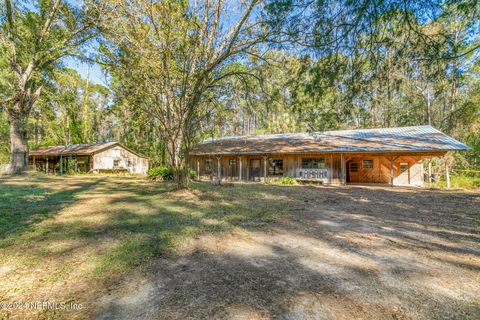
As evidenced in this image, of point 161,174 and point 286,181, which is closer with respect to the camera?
point 286,181

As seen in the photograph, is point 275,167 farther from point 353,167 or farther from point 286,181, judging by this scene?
point 353,167

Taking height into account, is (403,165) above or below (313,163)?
below

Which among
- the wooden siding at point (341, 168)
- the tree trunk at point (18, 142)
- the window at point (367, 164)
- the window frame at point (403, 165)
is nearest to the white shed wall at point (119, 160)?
the tree trunk at point (18, 142)

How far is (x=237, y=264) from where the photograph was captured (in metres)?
3.62

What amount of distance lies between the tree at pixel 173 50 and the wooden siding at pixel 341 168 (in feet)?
32.3

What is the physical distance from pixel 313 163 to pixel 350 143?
2885 millimetres

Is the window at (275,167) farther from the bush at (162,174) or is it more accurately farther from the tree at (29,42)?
the tree at (29,42)

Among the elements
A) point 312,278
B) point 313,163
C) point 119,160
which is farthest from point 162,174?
point 312,278

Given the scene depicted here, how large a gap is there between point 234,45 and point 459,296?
31.8 ft

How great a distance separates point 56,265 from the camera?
3.48 m

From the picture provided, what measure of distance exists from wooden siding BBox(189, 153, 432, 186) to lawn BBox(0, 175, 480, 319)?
1002cm

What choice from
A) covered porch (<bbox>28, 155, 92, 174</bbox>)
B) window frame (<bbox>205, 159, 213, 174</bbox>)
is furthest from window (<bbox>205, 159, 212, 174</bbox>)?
covered porch (<bbox>28, 155, 92, 174</bbox>)

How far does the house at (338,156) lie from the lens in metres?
14.9

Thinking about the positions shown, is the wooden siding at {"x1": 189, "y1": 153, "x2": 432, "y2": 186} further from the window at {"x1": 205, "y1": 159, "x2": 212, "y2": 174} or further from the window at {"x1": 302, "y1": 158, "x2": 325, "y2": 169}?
the window at {"x1": 205, "y1": 159, "x2": 212, "y2": 174}
